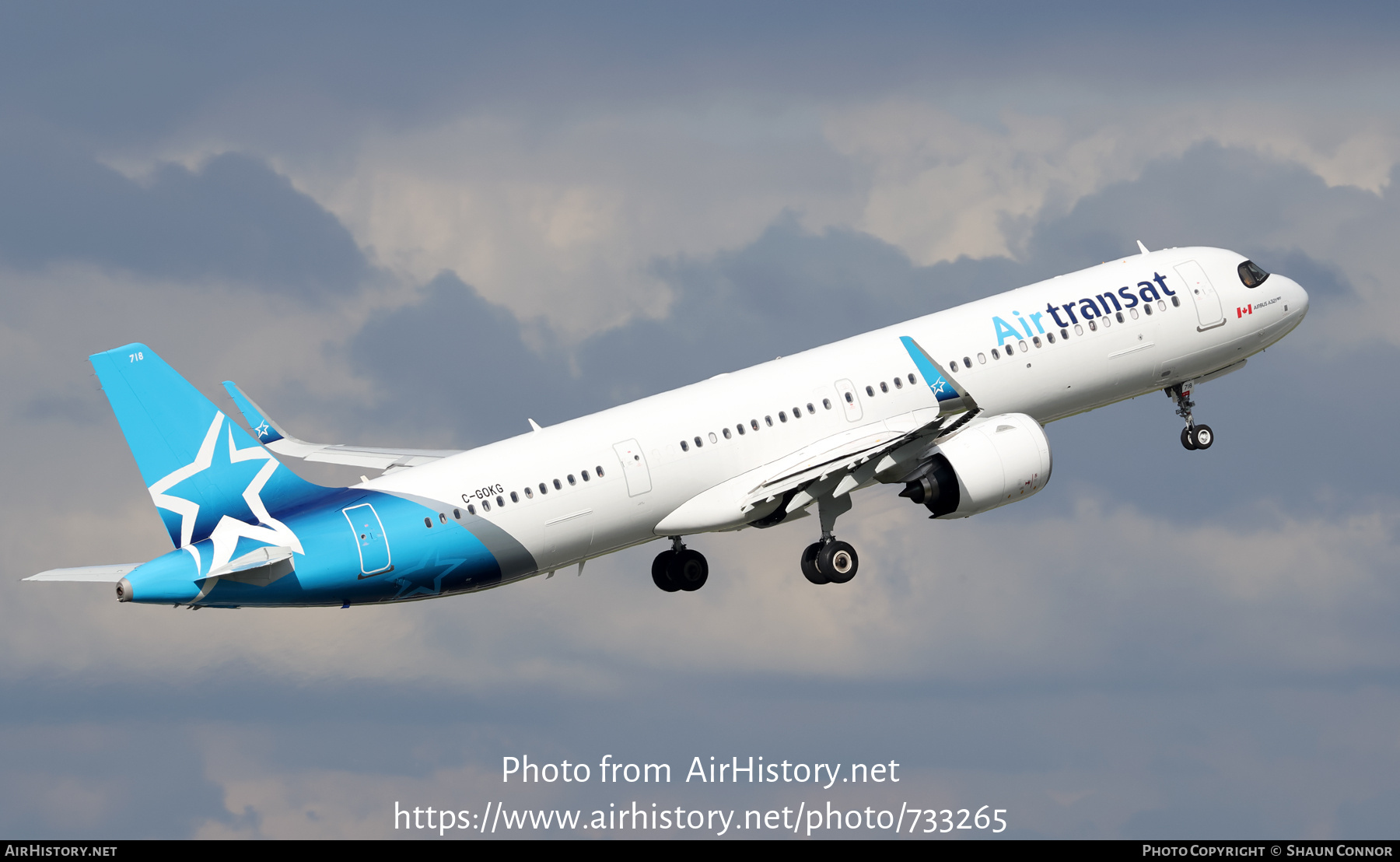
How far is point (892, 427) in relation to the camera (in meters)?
56.4

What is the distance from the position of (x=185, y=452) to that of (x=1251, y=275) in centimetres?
3415

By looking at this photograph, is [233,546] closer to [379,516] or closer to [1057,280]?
[379,516]

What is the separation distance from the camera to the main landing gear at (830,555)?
186ft

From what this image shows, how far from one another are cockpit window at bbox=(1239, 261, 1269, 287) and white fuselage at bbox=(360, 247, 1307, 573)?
0.23 m

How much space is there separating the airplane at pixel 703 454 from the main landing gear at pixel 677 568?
64mm

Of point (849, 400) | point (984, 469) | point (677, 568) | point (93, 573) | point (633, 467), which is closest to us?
point (93, 573)

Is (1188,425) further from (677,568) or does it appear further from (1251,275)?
(677,568)

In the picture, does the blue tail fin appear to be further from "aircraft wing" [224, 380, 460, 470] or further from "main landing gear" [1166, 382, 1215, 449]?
"main landing gear" [1166, 382, 1215, 449]

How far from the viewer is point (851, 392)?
5641cm

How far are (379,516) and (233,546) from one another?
12.7 ft

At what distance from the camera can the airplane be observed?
161ft

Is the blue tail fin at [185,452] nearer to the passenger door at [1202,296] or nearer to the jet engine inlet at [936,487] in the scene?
the jet engine inlet at [936,487]

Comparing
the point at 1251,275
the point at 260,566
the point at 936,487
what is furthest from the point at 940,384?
the point at 260,566

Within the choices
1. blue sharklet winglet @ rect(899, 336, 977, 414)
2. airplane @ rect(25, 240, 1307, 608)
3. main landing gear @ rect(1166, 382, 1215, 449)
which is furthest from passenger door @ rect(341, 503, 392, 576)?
main landing gear @ rect(1166, 382, 1215, 449)
